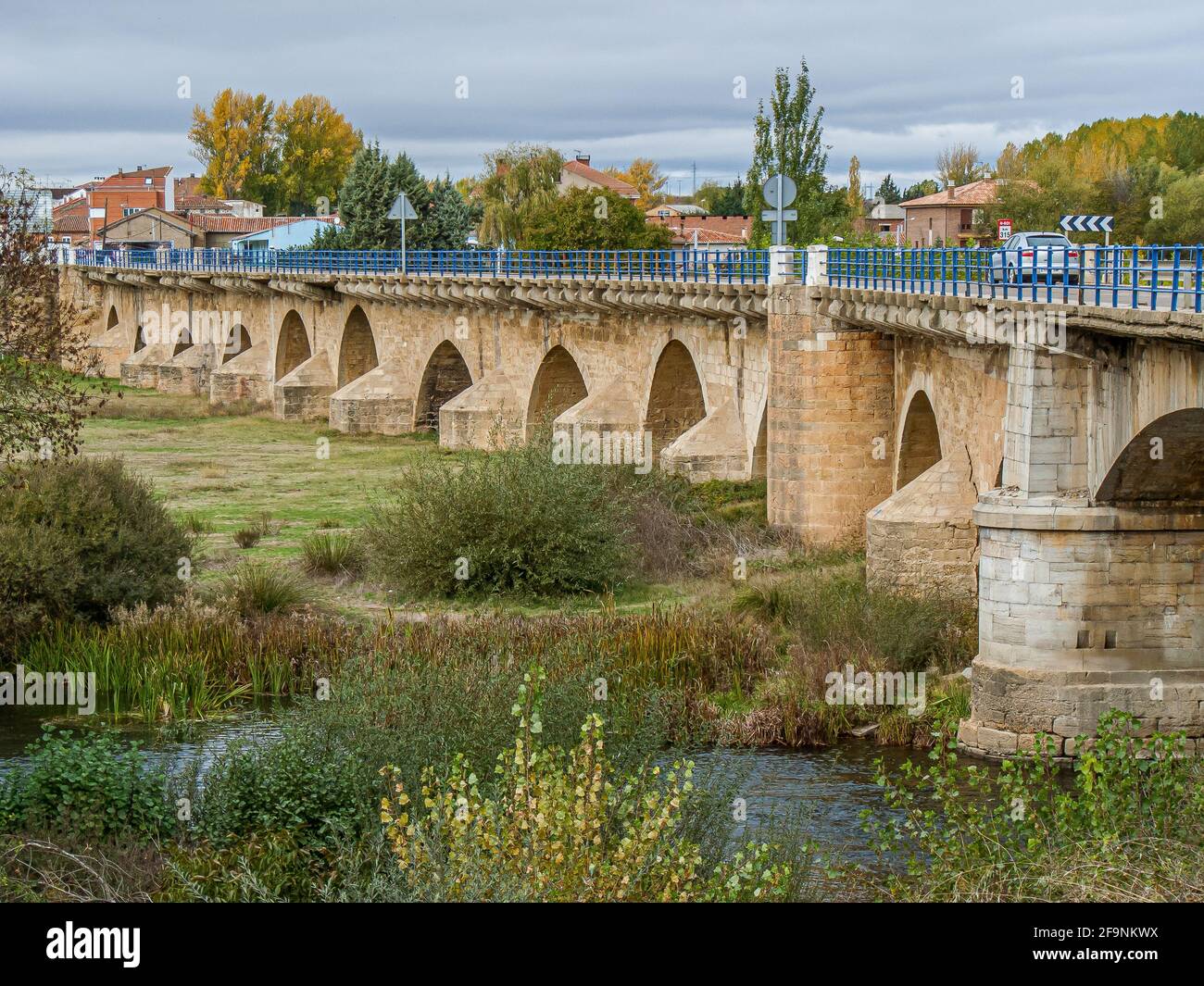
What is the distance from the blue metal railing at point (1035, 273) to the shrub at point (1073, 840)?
13.7ft

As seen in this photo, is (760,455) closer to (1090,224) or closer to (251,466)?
(1090,224)

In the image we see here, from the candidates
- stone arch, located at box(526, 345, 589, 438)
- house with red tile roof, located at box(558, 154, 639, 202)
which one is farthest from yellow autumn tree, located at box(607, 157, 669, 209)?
stone arch, located at box(526, 345, 589, 438)

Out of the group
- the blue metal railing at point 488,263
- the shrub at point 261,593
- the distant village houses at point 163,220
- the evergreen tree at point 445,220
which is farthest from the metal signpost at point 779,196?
the distant village houses at point 163,220

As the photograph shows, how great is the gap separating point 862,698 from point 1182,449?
4466 millimetres

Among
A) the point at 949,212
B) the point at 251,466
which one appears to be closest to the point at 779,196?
the point at 251,466

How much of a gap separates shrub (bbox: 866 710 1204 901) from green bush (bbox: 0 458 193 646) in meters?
11.4

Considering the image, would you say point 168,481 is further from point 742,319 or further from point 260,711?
point 260,711

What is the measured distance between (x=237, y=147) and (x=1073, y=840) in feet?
298

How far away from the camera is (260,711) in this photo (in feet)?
64.2

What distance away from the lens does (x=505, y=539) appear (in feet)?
81.1

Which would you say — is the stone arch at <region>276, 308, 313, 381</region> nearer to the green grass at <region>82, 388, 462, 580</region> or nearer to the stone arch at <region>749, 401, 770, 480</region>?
the green grass at <region>82, 388, 462, 580</region>

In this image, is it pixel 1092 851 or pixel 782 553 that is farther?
pixel 782 553
